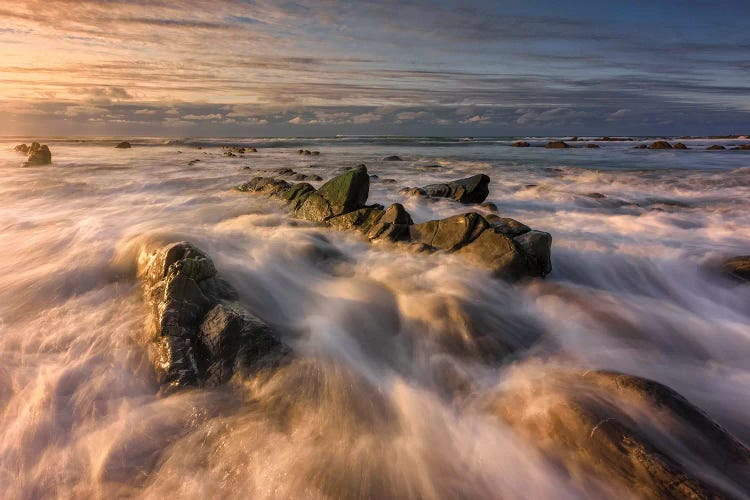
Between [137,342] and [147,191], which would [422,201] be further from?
[147,191]

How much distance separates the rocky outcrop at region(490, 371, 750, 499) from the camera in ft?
10.7

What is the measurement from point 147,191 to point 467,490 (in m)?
17.5

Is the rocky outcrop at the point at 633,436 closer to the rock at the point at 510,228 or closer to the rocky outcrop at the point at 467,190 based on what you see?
the rock at the point at 510,228

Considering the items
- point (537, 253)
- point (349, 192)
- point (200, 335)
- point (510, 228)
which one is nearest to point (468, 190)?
point (349, 192)

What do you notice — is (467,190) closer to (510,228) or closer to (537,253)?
(510,228)

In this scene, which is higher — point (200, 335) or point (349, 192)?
point (349, 192)

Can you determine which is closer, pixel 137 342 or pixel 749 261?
pixel 137 342

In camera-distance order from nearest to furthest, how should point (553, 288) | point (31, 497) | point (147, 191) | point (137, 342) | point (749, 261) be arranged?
1. point (31, 497)
2. point (137, 342)
3. point (553, 288)
4. point (749, 261)
5. point (147, 191)

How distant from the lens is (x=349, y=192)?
1034 cm

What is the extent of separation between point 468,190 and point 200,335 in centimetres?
1018

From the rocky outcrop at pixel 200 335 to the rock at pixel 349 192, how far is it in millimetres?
5015

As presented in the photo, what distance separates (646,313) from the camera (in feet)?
21.2

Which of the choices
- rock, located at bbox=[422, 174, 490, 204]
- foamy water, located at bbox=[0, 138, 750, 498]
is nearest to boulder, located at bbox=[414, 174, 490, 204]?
rock, located at bbox=[422, 174, 490, 204]

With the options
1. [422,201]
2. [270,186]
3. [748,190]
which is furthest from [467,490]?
[748,190]
